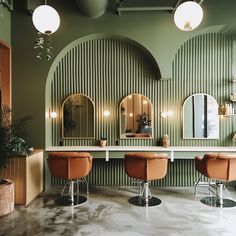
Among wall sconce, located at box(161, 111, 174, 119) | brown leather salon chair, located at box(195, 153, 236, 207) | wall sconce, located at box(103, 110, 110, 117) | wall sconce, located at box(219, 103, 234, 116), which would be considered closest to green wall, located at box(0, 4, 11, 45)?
wall sconce, located at box(103, 110, 110, 117)

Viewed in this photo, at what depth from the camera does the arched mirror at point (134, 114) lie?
5.48 meters

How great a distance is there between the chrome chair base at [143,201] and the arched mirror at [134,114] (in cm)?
138

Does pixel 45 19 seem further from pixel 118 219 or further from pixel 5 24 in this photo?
pixel 118 219

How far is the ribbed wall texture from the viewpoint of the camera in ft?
17.9

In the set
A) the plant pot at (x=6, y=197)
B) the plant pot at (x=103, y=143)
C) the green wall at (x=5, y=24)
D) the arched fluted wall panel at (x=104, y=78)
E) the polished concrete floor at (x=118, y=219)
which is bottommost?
the polished concrete floor at (x=118, y=219)

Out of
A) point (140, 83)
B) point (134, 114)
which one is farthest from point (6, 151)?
point (140, 83)

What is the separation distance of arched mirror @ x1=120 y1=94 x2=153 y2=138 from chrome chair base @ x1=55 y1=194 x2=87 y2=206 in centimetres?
158

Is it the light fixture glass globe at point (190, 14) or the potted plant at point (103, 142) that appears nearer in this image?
the light fixture glass globe at point (190, 14)

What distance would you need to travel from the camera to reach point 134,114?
18.0 ft

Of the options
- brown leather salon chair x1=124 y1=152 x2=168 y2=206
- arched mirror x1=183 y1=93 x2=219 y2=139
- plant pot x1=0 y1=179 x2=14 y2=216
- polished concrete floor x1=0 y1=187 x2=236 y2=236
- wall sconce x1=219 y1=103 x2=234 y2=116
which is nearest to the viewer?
polished concrete floor x1=0 y1=187 x2=236 y2=236

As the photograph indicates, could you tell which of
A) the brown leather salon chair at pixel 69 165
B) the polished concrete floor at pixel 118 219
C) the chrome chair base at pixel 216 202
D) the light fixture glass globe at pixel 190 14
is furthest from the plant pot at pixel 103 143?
the light fixture glass globe at pixel 190 14

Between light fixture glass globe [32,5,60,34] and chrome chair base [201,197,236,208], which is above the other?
light fixture glass globe [32,5,60,34]

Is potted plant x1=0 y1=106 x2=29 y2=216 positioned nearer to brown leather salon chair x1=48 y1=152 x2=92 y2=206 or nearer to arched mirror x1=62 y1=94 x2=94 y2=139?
brown leather salon chair x1=48 y1=152 x2=92 y2=206

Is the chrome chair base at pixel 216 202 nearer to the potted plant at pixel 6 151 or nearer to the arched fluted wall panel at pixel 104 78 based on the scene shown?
the arched fluted wall panel at pixel 104 78
